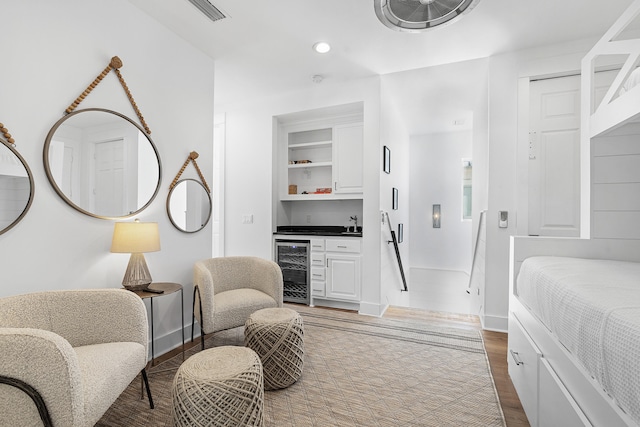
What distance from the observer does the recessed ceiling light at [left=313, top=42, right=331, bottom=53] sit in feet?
9.23

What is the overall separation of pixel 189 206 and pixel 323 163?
191 cm

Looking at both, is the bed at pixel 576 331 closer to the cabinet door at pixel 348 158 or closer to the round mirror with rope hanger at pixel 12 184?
the cabinet door at pixel 348 158

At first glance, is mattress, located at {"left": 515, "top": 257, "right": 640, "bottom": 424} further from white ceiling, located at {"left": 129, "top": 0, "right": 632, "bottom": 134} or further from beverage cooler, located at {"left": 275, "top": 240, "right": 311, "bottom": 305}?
beverage cooler, located at {"left": 275, "top": 240, "right": 311, "bottom": 305}

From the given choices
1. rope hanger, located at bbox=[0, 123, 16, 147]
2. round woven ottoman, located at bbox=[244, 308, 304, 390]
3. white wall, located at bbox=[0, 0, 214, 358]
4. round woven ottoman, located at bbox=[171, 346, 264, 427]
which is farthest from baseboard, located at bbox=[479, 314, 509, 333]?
rope hanger, located at bbox=[0, 123, 16, 147]

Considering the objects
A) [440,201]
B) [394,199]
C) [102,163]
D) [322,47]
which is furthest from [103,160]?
[440,201]

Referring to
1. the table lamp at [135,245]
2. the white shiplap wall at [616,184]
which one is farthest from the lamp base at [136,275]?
the white shiplap wall at [616,184]

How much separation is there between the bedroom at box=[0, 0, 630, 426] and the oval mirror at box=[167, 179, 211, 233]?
0.31 feet

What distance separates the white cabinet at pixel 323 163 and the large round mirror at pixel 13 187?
2861 mm

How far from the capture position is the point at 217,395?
130 centimetres

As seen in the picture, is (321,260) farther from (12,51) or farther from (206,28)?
(12,51)

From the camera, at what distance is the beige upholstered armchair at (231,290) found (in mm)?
2182

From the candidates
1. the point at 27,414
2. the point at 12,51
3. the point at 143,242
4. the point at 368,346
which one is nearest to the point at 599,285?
the point at 368,346

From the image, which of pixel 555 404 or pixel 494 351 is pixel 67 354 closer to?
pixel 555 404

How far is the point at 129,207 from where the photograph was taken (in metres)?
2.24
